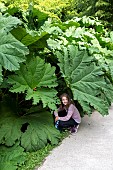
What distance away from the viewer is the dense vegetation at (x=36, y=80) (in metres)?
3.24

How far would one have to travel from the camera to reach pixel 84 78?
3758 mm

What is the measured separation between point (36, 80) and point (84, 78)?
1.89 ft

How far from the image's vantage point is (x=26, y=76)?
3.50 m

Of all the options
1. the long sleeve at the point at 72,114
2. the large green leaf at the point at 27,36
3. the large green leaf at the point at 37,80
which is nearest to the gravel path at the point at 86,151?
the long sleeve at the point at 72,114

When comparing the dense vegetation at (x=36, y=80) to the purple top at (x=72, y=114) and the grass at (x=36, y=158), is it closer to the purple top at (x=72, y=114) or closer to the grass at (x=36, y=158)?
the grass at (x=36, y=158)

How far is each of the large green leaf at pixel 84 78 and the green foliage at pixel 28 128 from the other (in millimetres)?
468

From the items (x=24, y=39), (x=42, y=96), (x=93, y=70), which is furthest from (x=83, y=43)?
(x=42, y=96)

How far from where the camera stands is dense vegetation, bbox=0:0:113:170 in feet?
10.6

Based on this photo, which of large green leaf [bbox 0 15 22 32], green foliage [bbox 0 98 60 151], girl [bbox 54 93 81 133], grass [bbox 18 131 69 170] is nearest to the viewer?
grass [bbox 18 131 69 170]

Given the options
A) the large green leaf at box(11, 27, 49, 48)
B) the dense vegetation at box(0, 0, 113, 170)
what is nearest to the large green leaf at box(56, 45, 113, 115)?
the dense vegetation at box(0, 0, 113, 170)

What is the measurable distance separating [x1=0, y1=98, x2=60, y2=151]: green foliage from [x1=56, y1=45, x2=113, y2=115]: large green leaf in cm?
47

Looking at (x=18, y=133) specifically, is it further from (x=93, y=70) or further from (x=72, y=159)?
(x=93, y=70)

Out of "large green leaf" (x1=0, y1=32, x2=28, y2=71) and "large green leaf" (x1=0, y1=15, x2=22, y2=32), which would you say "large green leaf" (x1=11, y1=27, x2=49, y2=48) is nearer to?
"large green leaf" (x1=0, y1=15, x2=22, y2=32)

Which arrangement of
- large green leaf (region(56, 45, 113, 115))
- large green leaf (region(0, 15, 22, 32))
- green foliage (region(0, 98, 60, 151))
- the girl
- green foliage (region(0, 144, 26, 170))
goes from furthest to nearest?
the girl < large green leaf (region(56, 45, 113, 115)) < green foliage (region(0, 98, 60, 151)) < large green leaf (region(0, 15, 22, 32)) < green foliage (region(0, 144, 26, 170))
